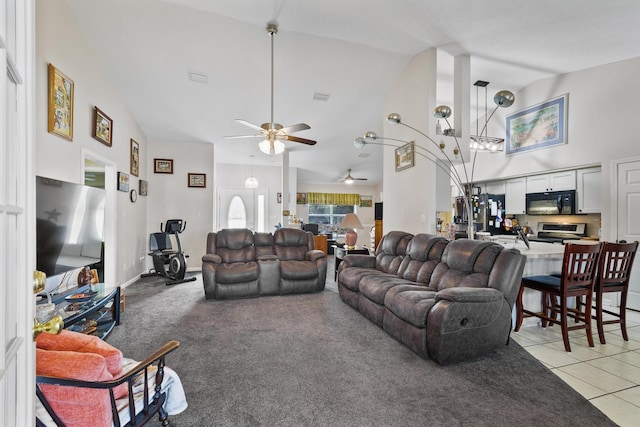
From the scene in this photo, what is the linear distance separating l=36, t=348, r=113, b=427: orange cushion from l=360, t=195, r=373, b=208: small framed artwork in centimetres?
1021

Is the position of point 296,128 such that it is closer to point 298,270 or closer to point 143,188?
point 298,270

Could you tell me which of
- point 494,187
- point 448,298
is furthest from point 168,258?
point 494,187

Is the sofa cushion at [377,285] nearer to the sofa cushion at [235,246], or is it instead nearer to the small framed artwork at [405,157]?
the small framed artwork at [405,157]

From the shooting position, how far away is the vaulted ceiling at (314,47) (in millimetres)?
3119

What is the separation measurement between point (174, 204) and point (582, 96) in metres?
7.25

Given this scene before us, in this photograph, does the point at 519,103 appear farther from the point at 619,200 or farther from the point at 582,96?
the point at 619,200

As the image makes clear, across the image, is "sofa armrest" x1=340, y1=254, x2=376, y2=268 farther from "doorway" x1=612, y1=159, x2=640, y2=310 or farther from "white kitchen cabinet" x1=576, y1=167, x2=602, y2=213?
"white kitchen cabinet" x1=576, y1=167, x2=602, y2=213

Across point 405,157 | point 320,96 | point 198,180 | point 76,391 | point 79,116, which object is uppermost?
point 320,96

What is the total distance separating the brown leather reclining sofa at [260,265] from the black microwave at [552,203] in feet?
12.6

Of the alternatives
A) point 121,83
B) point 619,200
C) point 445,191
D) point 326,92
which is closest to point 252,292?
point 445,191

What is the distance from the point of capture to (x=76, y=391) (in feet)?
3.73

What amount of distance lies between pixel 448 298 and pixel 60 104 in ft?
12.6

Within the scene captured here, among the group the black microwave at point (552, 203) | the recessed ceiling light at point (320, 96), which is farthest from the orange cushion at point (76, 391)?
the black microwave at point (552, 203)

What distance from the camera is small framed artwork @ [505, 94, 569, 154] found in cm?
468
